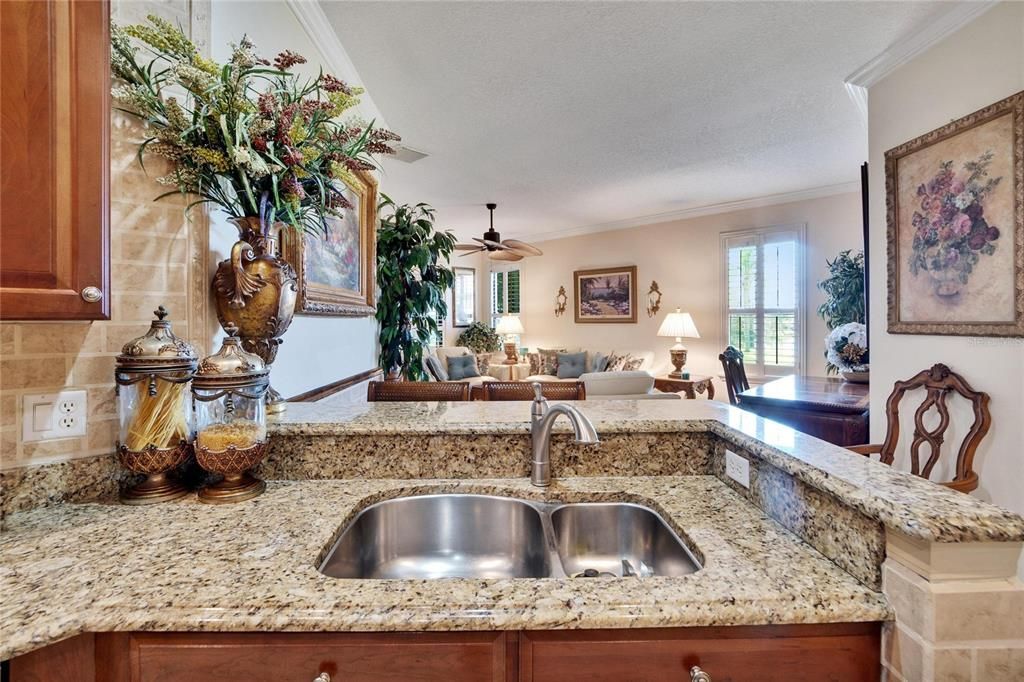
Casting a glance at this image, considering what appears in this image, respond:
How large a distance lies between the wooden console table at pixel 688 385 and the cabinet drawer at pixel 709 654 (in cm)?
459

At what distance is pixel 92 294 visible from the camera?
2.51 feet

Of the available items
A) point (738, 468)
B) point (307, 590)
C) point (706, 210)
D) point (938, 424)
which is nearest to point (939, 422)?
point (938, 424)

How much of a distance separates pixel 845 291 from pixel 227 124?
197 inches

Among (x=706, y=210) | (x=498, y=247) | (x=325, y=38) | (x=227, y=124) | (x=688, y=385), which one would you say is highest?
(x=706, y=210)

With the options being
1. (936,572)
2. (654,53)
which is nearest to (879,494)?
(936,572)

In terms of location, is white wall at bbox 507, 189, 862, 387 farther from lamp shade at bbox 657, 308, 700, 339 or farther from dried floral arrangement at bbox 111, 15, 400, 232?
dried floral arrangement at bbox 111, 15, 400, 232

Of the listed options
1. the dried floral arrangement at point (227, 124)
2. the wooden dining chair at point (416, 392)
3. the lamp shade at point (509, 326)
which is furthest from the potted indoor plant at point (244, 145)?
the lamp shade at point (509, 326)

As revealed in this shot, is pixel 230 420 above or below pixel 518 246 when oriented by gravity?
below

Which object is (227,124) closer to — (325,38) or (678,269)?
(325,38)

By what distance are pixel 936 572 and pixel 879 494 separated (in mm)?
119

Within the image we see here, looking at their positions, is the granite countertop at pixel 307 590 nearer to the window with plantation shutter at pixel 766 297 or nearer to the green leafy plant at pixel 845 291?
the green leafy plant at pixel 845 291

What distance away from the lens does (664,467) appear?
1.21m

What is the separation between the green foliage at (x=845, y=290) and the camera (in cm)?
420

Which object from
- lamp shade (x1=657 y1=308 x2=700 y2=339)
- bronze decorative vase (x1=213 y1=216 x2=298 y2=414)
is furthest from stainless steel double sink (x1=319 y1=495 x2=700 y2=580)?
lamp shade (x1=657 y1=308 x2=700 y2=339)
